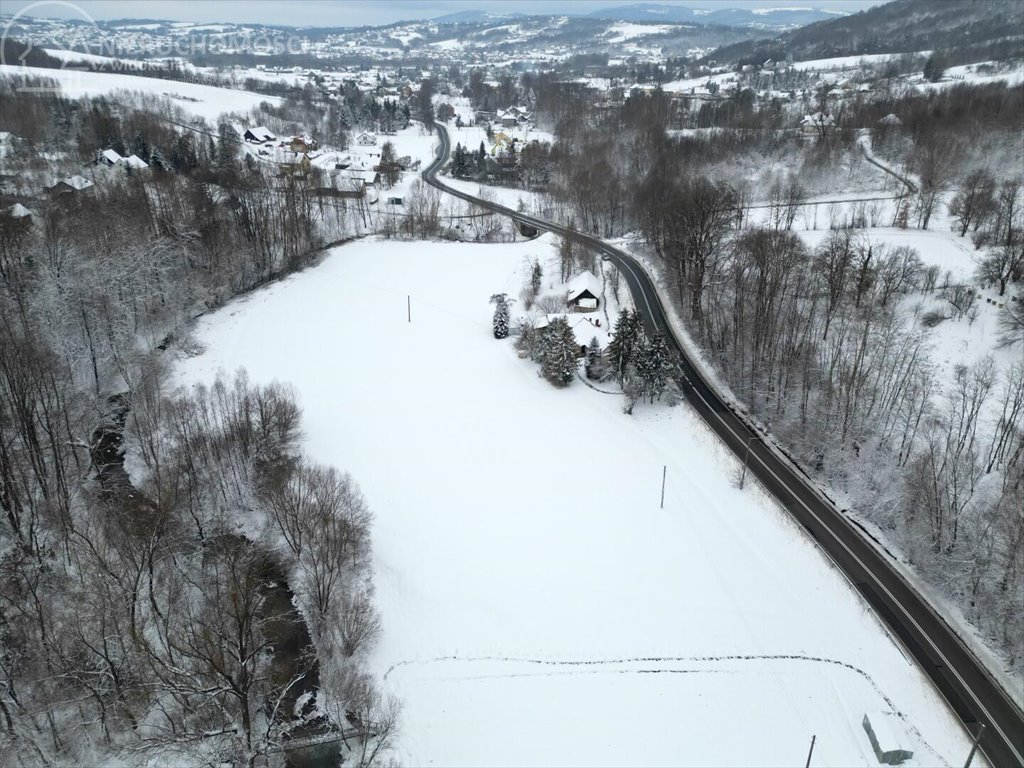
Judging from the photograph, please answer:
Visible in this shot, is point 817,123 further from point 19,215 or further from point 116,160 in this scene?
point 19,215

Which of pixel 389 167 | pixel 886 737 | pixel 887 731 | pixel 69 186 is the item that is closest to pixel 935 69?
pixel 389 167

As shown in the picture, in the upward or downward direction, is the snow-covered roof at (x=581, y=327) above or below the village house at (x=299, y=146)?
below

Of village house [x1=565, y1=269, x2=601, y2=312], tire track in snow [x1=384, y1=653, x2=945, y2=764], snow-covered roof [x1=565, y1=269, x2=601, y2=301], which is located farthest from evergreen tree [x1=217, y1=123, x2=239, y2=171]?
tire track in snow [x1=384, y1=653, x2=945, y2=764]

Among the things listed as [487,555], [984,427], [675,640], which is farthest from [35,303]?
[984,427]

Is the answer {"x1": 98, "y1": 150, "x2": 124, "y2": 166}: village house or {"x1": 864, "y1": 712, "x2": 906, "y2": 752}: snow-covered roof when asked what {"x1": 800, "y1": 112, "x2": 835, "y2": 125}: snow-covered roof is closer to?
{"x1": 864, "y1": 712, "x2": 906, "y2": 752}: snow-covered roof

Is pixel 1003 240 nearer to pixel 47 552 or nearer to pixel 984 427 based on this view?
pixel 984 427

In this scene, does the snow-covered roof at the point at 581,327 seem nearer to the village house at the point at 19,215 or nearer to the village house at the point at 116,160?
the village house at the point at 19,215

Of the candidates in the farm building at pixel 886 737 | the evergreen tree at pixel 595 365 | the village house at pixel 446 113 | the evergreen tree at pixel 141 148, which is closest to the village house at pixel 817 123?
the evergreen tree at pixel 595 365
